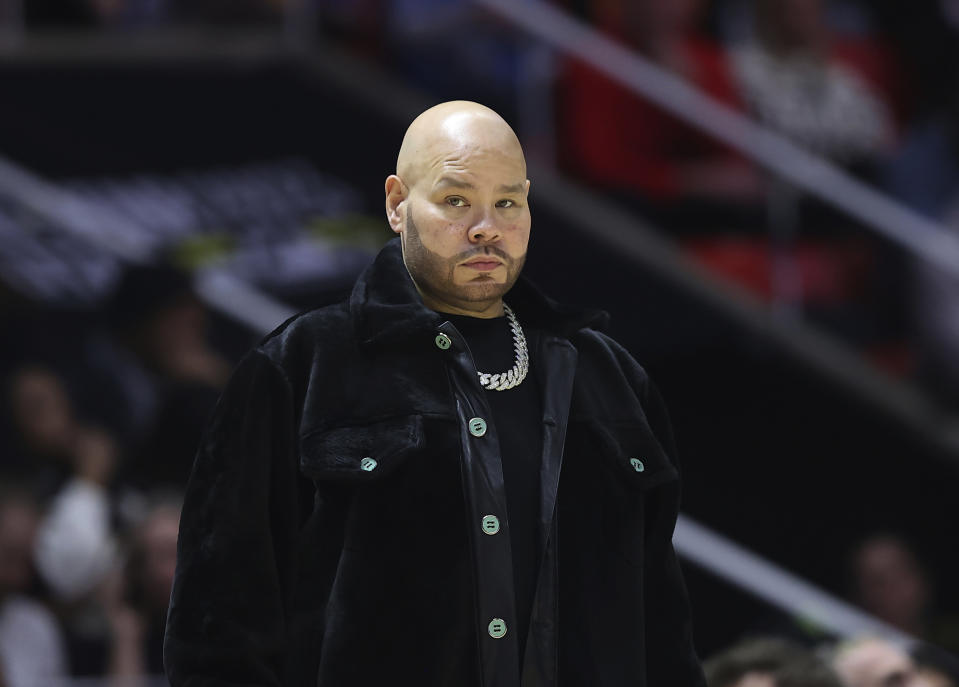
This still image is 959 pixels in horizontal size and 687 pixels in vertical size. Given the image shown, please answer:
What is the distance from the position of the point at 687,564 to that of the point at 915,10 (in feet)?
10.8

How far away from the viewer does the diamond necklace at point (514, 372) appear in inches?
84.0

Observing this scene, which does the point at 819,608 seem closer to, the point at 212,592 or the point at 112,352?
the point at 112,352

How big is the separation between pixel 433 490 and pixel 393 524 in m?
0.06

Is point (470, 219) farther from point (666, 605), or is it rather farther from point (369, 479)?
point (666, 605)

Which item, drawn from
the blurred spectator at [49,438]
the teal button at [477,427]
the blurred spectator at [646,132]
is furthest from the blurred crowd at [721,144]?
the teal button at [477,427]

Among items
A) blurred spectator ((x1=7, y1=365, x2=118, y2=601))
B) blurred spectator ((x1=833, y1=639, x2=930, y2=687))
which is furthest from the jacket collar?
blurred spectator ((x1=7, y1=365, x2=118, y2=601))

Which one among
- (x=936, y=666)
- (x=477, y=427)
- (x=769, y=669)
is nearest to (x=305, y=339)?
(x=477, y=427)

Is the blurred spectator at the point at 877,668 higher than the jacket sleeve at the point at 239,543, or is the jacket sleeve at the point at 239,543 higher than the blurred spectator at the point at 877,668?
the jacket sleeve at the point at 239,543

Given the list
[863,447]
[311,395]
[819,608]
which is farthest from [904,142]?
[311,395]

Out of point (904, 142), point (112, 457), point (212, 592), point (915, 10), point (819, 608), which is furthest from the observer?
point (915, 10)

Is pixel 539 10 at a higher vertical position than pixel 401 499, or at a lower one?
lower

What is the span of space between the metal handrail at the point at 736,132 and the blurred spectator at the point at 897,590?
0.89 metres

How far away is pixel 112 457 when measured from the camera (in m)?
4.80

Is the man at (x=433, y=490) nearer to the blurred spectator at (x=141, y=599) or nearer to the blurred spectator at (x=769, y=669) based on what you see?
the blurred spectator at (x=769, y=669)
